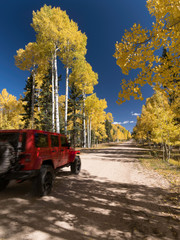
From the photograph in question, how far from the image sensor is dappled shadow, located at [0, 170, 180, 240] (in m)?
2.27

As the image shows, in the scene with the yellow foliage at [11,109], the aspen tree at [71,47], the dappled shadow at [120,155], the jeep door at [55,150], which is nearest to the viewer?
the jeep door at [55,150]

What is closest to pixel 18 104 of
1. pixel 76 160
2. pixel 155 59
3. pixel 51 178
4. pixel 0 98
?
pixel 0 98

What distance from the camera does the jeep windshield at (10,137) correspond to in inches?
128

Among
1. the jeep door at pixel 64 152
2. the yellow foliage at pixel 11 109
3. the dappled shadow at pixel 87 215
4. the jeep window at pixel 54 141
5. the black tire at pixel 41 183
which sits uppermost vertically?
the yellow foliage at pixel 11 109

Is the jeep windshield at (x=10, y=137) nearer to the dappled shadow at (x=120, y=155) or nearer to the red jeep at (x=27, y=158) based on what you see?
the red jeep at (x=27, y=158)

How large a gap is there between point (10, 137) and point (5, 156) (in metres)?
0.56

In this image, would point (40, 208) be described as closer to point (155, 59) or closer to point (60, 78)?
point (155, 59)

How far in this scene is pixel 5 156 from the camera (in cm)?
299

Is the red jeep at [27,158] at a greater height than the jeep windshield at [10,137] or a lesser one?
lesser

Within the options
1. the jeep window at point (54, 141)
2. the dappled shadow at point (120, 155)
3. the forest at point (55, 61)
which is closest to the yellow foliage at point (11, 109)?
the forest at point (55, 61)

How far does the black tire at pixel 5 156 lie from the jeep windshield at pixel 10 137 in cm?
18

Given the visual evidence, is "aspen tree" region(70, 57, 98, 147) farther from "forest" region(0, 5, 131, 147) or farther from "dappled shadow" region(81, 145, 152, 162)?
"dappled shadow" region(81, 145, 152, 162)

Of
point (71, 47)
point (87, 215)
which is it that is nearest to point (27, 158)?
point (87, 215)

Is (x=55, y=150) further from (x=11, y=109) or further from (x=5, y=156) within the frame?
(x=11, y=109)
